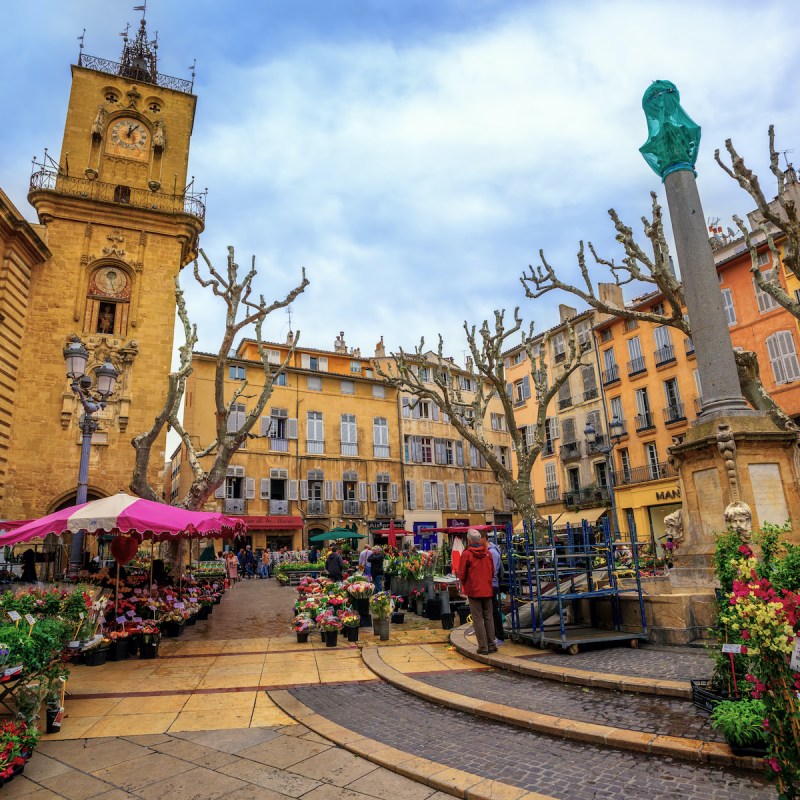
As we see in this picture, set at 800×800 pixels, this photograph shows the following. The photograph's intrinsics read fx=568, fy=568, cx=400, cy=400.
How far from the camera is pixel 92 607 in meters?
7.12

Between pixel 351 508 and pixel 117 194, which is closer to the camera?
pixel 117 194

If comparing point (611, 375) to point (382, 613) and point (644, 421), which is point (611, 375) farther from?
point (382, 613)

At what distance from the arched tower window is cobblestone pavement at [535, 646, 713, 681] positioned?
19553mm

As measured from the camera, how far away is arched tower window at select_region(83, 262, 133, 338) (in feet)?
68.4

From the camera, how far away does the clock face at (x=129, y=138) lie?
23.0 meters

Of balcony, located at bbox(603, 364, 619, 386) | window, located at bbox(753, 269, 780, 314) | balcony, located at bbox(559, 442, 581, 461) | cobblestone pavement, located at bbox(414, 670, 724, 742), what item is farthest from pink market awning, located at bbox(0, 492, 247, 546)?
balcony, located at bbox(559, 442, 581, 461)

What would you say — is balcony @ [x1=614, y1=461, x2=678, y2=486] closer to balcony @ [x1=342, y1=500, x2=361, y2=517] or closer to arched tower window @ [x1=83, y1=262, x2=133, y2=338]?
balcony @ [x1=342, y1=500, x2=361, y2=517]

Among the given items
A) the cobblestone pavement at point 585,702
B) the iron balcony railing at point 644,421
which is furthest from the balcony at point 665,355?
the cobblestone pavement at point 585,702

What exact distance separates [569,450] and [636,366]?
614 centimetres

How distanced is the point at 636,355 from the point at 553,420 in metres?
6.56

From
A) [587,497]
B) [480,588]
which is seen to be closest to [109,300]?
[480,588]

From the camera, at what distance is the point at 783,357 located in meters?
22.0

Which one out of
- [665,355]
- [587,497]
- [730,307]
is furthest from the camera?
[587,497]

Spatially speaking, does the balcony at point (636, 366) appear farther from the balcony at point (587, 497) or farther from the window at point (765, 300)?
the balcony at point (587, 497)
